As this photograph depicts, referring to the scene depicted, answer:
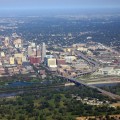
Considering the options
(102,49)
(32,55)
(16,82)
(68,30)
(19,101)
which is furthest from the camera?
(68,30)

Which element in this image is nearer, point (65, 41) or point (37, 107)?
point (37, 107)

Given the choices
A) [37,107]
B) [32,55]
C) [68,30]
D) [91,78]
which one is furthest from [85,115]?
[68,30]

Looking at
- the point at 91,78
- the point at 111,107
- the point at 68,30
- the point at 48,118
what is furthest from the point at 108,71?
the point at 68,30

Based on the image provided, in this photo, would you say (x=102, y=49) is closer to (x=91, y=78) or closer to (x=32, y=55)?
(x=32, y=55)

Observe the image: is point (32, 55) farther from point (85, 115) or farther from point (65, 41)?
point (85, 115)

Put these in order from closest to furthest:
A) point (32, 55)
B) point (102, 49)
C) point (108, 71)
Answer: point (108, 71) < point (32, 55) < point (102, 49)

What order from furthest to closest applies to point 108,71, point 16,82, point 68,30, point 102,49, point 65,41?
point 68,30 < point 65,41 < point 102,49 < point 108,71 < point 16,82
